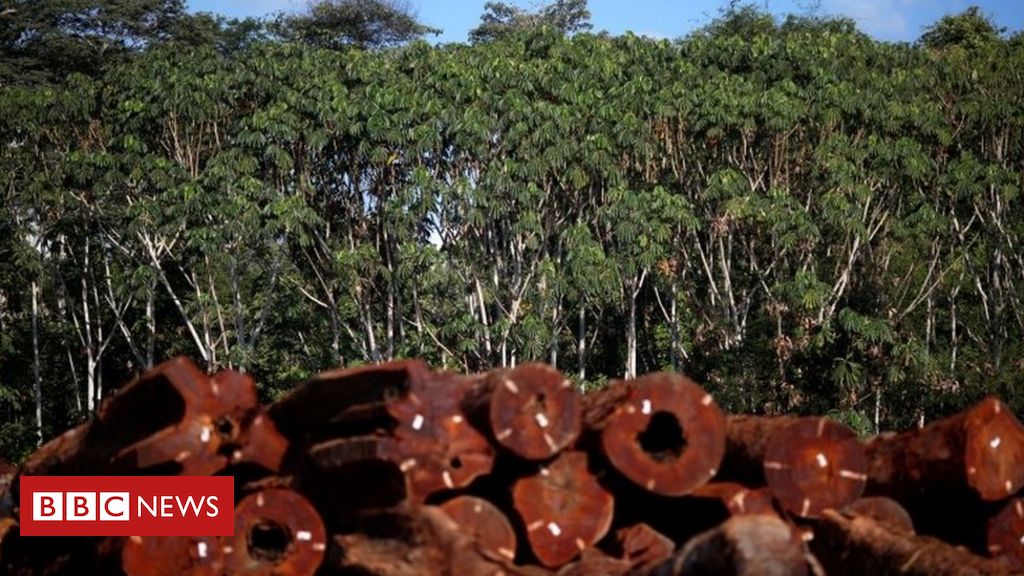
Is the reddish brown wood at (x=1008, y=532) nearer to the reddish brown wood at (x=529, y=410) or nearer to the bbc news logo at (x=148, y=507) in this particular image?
the reddish brown wood at (x=529, y=410)

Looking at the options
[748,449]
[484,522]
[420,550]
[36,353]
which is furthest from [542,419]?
[36,353]

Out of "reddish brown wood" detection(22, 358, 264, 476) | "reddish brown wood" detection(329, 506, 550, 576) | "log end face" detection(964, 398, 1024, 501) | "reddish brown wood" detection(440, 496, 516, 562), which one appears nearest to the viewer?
"reddish brown wood" detection(329, 506, 550, 576)

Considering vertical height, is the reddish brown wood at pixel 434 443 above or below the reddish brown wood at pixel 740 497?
above

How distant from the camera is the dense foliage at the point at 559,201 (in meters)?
25.9

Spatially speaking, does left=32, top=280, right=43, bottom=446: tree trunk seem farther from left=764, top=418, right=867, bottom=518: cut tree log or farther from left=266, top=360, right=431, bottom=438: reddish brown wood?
left=764, top=418, right=867, bottom=518: cut tree log

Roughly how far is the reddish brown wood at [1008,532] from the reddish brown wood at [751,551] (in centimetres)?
245

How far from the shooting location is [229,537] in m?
9.08

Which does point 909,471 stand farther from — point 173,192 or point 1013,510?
point 173,192

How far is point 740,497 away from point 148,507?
9.80 ft

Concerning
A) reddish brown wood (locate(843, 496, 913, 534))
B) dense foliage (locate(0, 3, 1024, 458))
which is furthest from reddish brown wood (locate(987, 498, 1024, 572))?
dense foliage (locate(0, 3, 1024, 458))

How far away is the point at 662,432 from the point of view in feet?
29.3

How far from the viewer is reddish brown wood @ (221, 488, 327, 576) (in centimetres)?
895

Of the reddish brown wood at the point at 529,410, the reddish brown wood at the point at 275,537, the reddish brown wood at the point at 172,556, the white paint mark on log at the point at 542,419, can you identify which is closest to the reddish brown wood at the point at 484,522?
the reddish brown wood at the point at 529,410

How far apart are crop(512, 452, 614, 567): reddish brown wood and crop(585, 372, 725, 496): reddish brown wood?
20cm
